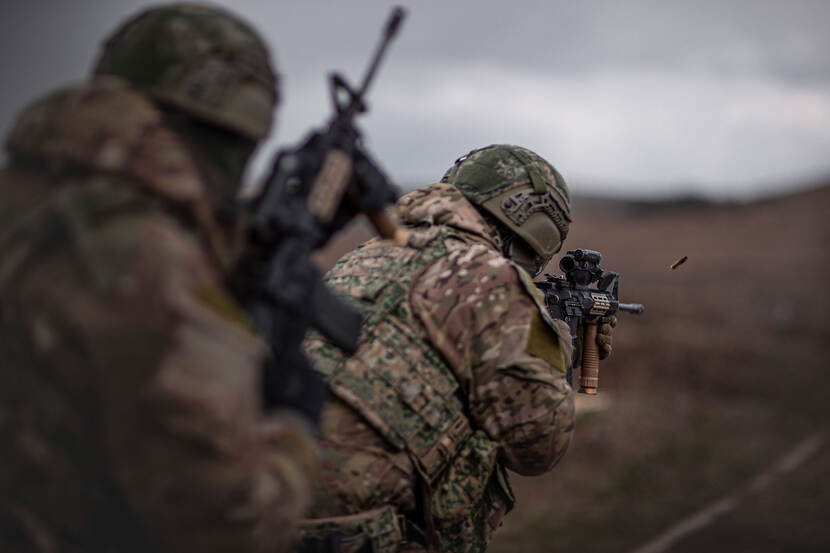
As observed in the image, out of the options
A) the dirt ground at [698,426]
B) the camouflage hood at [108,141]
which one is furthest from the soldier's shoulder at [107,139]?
the dirt ground at [698,426]

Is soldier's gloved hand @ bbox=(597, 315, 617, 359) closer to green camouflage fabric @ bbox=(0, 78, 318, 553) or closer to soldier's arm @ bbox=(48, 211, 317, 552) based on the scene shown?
green camouflage fabric @ bbox=(0, 78, 318, 553)

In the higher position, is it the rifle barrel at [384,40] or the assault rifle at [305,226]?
the rifle barrel at [384,40]

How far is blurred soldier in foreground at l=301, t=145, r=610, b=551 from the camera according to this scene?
3406mm

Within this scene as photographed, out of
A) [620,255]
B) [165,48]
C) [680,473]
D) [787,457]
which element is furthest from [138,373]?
[620,255]

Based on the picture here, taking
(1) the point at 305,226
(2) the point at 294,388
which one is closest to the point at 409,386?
(2) the point at 294,388

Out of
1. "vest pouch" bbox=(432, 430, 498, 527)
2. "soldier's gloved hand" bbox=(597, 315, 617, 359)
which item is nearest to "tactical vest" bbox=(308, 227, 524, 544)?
"vest pouch" bbox=(432, 430, 498, 527)

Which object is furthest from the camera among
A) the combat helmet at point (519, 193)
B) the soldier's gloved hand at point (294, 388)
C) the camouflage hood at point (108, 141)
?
the combat helmet at point (519, 193)

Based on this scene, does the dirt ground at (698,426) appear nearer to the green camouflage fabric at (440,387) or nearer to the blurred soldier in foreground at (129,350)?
the green camouflage fabric at (440,387)

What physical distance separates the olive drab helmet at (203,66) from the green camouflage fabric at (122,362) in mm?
149

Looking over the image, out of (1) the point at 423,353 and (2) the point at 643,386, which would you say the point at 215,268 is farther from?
(2) the point at 643,386

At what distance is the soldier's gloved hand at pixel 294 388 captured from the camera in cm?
254

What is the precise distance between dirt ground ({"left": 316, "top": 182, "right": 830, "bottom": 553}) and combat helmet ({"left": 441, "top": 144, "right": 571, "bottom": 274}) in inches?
185

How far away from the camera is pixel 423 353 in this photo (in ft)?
11.5

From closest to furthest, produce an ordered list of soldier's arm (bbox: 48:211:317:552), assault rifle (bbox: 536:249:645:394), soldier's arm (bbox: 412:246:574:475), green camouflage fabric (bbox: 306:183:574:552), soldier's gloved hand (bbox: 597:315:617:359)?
soldier's arm (bbox: 48:211:317:552) < green camouflage fabric (bbox: 306:183:574:552) < soldier's arm (bbox: 412:246:574:475) < assault rifle (bbox: 536:249:645:394) < soldier's gloved hand (bbox: 597:315:617:359)
